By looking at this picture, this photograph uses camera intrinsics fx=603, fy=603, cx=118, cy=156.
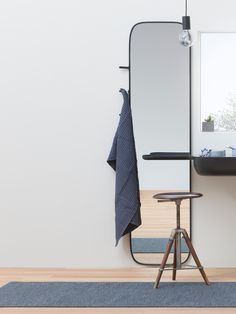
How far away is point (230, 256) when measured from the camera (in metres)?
4.22

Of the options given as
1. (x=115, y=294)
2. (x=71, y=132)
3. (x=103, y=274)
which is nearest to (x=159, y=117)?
(x=71, y=132)

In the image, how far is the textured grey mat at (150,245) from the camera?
13.7 feet

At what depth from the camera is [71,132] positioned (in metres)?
4.29

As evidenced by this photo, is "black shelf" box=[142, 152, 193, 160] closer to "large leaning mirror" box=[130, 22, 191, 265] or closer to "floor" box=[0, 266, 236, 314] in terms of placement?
"large leaning mirror" box=[130, 22, 191, 265]

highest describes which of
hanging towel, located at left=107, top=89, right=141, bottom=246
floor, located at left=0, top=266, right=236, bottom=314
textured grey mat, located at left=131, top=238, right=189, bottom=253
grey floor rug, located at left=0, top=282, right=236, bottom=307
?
hanging towel, located at left=107, top=89, right=141, bottom=246

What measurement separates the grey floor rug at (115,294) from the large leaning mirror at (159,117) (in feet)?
1.89

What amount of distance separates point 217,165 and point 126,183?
2.11 feet

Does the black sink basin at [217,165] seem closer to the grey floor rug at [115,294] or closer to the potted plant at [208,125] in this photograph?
the potted plant at [208,125]

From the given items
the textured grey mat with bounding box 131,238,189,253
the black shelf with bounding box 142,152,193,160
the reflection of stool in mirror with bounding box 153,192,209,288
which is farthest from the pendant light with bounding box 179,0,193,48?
the textured grey mat with bounding box 131,238,189,253

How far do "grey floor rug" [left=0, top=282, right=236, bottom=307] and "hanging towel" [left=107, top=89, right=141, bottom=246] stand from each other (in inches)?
19.6

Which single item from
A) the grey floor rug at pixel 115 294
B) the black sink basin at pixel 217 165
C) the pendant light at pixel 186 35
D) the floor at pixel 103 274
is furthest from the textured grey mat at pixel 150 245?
the pendant light at pixel 186 35

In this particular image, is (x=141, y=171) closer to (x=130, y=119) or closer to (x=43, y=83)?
(x=130, y=119)

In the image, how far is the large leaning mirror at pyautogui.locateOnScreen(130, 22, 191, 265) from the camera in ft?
13.7

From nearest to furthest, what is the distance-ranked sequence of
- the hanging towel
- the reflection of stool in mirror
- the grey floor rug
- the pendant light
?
the grey floor rug < the reflection of stool in mirror < the pendant light < the hanging towel
